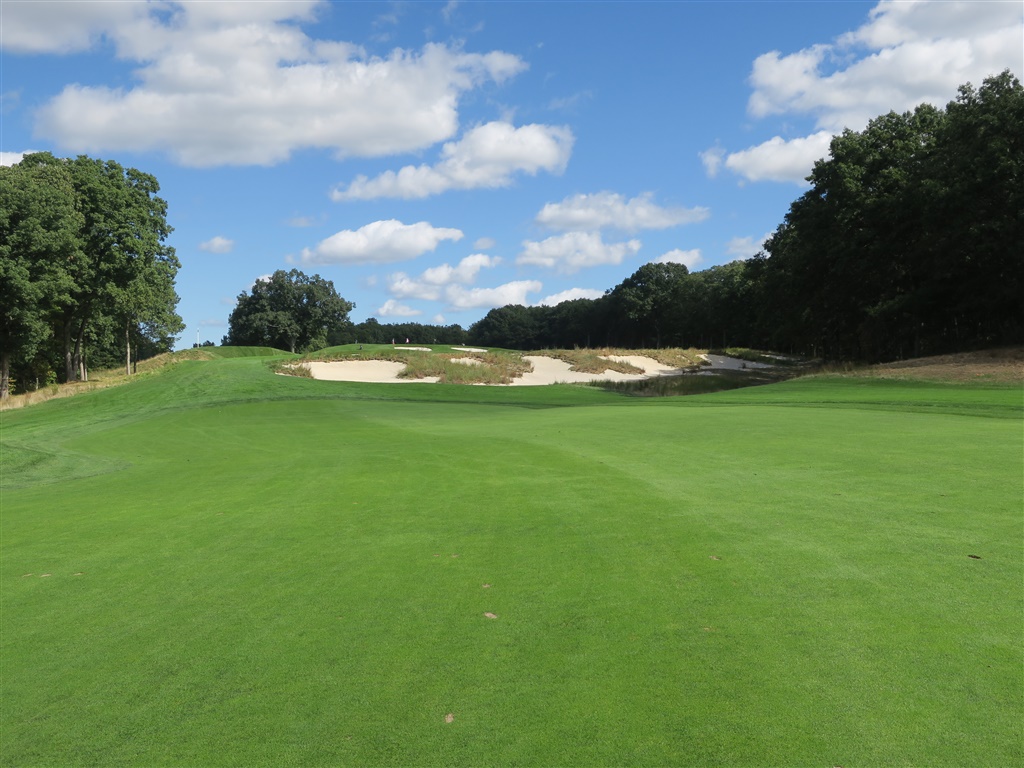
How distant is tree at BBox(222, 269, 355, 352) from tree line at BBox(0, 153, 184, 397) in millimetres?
27927

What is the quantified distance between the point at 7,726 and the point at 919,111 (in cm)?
5716

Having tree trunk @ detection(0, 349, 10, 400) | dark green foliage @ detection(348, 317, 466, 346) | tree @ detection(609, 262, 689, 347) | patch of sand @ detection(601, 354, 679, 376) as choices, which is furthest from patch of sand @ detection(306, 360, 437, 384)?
dark green foliage @ detection(348, 317, 466, 346)

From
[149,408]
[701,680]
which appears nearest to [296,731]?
[701,680]

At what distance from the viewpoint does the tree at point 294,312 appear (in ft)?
300

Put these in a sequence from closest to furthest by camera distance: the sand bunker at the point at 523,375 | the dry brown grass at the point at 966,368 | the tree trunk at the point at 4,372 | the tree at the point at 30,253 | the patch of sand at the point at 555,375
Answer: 1. the dry brown grass at the point at 966,368
2. the tree at the point at 30,253
3. the sand bunker at the point at 523,375
4. the tree trunk at the point at 4,372
5. the patch of sand at the point at 555,375

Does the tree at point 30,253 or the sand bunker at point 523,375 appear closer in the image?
the tree at point 30,253

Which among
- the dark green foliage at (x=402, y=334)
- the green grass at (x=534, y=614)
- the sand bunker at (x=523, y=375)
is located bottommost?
the green grass at (x=534, y=614)

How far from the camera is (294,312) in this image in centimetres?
9319

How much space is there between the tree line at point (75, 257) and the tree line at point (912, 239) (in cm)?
4590

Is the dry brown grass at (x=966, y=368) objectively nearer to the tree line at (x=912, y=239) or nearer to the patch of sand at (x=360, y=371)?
the tree line at (x=912, y=239)

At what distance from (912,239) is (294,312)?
72.2 m

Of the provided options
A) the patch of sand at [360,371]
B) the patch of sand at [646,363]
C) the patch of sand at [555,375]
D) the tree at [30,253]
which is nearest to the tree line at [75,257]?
the tree at [30,253]

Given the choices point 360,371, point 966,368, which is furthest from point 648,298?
point 966,368

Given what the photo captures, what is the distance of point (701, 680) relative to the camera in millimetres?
3924
